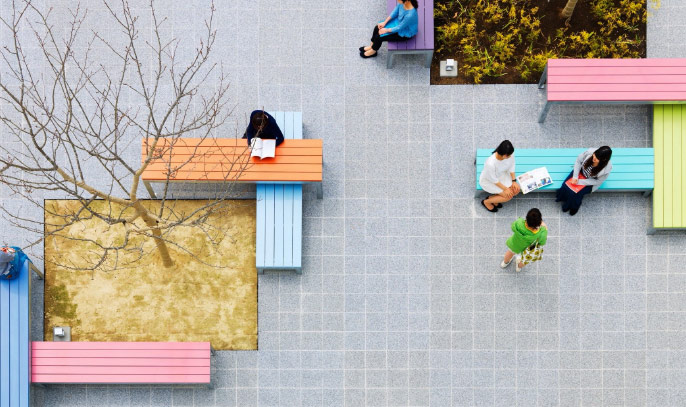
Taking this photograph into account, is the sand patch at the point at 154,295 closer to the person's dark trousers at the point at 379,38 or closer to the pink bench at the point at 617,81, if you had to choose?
the person's dark trousers at the point at 379,38

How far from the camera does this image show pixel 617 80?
759cm

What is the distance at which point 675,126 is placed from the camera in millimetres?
7777

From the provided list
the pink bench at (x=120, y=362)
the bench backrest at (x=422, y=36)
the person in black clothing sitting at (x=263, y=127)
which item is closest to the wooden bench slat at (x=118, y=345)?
the pink bench at (x=120, y=362)

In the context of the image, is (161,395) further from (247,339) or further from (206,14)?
(206,14)

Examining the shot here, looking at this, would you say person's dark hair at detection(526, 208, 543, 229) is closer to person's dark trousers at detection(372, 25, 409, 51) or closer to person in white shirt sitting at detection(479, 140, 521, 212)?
person in white shirt sitting at detection(479, 140, 521, 212)

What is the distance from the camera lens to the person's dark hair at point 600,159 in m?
6.85

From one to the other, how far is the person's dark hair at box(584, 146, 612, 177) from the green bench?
1128mm

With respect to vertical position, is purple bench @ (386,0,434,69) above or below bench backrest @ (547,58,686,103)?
above

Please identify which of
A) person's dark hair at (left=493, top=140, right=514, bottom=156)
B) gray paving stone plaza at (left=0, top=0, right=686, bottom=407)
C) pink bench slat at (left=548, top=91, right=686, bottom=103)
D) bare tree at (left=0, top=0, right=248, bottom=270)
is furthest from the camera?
bare tree at (left=0, top=0, right=248, bottom=270)

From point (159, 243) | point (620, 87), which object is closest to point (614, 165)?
point (620, 87)

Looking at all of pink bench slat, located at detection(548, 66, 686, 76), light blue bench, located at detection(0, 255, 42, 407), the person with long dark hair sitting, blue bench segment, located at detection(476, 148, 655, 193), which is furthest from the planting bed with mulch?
light blue bench, located at detection(0, 255, 42, 407)

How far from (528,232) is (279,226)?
9.81 feet

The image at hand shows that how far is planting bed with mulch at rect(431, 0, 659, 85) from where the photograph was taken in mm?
8148

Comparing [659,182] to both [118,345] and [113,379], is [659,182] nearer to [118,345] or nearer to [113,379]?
[118,345]
